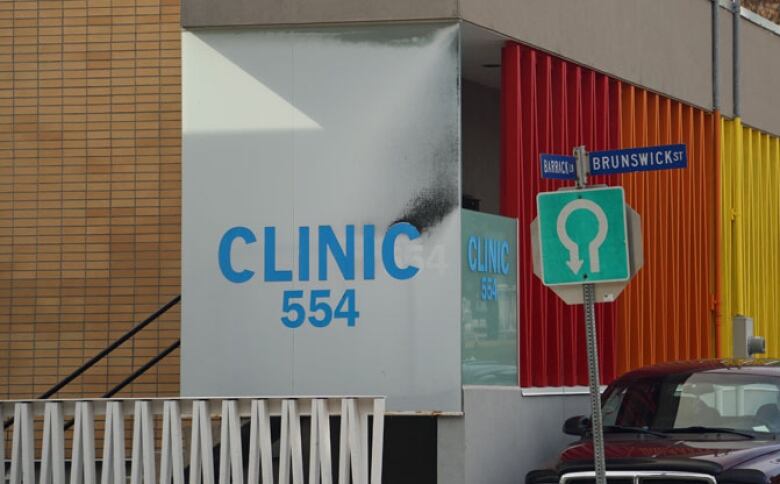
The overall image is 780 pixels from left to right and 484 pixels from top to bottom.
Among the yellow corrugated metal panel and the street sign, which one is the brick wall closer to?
the yellow corrugated metal panel

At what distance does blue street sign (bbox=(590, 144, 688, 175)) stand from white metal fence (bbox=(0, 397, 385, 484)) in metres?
2.38

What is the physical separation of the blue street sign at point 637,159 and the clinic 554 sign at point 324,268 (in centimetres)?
261

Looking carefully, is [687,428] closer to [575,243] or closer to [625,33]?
[575,243]

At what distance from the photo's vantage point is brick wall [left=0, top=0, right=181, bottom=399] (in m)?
17.2

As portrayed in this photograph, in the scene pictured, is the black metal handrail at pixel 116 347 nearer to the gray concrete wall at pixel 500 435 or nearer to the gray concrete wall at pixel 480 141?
the gray concrete wall at pixel 500 435

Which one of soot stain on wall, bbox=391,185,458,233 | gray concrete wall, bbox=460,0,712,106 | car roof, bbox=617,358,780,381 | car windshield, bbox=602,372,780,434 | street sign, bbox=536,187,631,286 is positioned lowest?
car windshield, bbox=602,372,780,434

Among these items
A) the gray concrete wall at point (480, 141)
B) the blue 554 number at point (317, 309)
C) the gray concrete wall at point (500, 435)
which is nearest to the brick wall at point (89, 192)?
the blue 554 number at point (317, 309)

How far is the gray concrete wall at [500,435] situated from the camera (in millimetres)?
13922

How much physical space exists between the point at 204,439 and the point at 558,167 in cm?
326

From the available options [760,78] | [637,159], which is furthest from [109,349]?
[760,78]

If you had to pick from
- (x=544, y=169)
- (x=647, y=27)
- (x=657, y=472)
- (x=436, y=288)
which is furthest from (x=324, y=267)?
(x=647, y=27)

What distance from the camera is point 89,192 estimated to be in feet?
56.7

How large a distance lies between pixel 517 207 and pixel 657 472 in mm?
5145

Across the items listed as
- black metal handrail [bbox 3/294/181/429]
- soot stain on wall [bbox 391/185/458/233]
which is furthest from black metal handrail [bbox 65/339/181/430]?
soot stain on wall [bbox 391/185/458/233]
